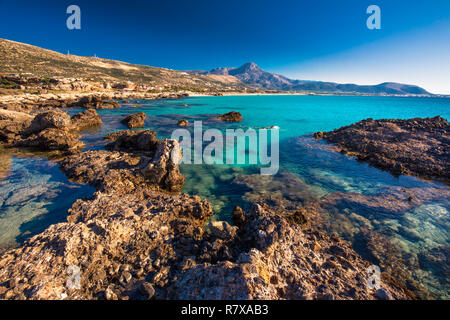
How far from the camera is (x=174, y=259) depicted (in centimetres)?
424

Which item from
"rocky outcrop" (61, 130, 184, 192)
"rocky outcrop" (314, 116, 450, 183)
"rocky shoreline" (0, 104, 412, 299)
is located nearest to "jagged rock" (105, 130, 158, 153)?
"rocky outcrop" (61, 130, 184, 192)

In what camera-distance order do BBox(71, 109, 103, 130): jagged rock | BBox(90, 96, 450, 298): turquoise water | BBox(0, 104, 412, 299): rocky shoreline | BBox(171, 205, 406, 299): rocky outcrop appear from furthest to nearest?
1. BBox(71, 109, 103, 130): jagged rock
2. BBox(90, 96, 450, 298): turquoise water
3. BBox(0, 104, 412, 299): rocky shoreline
4. BBox(171, 205, 406, 299): rocky outcrop

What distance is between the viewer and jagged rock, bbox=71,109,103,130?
19.9 meters

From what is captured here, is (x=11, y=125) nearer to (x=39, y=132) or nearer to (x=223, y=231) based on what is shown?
(x=39, y=132)

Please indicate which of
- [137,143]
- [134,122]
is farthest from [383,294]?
[134,122]

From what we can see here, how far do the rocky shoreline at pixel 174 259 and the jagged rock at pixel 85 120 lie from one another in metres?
18.4

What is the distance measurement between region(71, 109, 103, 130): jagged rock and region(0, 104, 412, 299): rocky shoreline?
18.4 metres

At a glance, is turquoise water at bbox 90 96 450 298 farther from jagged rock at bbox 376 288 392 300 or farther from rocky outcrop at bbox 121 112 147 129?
rocky outcrop at bbox 121 112 147 129

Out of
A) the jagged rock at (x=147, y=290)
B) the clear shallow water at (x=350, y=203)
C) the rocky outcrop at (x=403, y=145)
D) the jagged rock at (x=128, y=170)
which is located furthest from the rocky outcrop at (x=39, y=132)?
the rocky outcrop at (x=403, y=145)

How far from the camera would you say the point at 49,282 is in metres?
3.35

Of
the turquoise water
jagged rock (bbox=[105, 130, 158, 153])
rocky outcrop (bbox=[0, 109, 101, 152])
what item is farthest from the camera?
jagged rock (bbox=[105, 130, 158, 153])

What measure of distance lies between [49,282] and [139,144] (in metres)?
10.5

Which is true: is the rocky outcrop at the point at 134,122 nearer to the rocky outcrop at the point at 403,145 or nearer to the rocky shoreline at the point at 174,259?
the rocky shoreline at the point at 174,259

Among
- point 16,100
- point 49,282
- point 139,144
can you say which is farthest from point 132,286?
point 16,100
